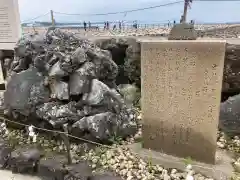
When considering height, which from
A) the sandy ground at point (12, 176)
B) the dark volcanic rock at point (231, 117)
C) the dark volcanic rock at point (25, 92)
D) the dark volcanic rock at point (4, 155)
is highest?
the dark volcanic rock at point (25, 92)

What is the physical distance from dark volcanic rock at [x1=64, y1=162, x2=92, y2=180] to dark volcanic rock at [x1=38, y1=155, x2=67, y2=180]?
2.6 inches

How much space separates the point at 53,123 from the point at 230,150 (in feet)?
7.06

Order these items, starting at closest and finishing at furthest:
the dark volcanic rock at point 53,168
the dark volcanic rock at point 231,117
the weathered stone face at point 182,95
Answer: the weathered stone face at point 182,95 → the dark volcanic rock at point 53,168 → the dark volcanic rock at point 231,117

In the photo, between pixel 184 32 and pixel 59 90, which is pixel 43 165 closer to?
pixel 59 90

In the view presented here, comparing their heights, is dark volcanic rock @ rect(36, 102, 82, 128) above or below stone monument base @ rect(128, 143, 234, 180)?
above

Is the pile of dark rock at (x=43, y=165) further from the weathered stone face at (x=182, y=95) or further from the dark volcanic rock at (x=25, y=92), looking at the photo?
the weathered stone face at (x=182, y=95)

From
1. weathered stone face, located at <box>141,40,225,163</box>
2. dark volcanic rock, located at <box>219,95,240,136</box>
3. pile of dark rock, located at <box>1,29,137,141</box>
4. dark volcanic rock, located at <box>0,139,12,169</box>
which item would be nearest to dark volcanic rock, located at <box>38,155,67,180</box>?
pile of dark rock, located at <box>1,29,137,141</box>

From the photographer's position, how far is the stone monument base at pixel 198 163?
262cm

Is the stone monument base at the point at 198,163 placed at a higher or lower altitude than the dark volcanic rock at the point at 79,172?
higher

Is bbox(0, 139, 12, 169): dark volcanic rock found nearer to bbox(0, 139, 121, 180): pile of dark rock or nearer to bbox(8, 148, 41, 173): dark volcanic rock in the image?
bbox(0, 139, 121, 180): pile of dark rock

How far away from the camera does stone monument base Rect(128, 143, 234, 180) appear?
262 centimetres

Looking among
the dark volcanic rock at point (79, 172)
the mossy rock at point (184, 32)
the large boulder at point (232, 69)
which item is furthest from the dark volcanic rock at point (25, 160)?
the large boulder at point (232, 69)

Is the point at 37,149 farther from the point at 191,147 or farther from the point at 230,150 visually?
the point at 230,150

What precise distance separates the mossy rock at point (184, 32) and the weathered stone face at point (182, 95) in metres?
0.10
